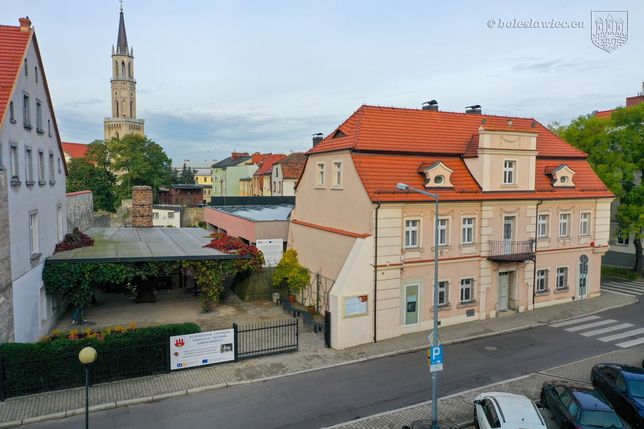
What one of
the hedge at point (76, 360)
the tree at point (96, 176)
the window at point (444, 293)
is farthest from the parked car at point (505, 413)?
the tree at point (96, 176)

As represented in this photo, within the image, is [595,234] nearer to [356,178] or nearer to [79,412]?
[356,178]

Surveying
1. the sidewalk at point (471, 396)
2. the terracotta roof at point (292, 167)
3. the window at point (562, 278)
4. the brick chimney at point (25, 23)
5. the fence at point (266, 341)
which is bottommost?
the sidewalk at point (471, 396)

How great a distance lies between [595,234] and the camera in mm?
27531

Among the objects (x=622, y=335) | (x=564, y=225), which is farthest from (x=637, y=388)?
(x=564, y=225)

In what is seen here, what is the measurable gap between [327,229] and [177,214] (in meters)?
43.2

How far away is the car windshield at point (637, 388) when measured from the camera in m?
13.8

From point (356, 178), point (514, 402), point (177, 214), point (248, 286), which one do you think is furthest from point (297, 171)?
point (514, 402)

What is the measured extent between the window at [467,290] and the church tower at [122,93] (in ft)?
356

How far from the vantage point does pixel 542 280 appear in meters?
25.8

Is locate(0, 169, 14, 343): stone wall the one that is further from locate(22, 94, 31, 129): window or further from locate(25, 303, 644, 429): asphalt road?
locate(22, 94, 31, 129): window

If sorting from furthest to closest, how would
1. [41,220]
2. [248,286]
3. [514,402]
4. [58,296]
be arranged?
1. [248,286]
2. [58,296]
3. [41,220]
4. [514,402]

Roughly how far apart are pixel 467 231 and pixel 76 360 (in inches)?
690

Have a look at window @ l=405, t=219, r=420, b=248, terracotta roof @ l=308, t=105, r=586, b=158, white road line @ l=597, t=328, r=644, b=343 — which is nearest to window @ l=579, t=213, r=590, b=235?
terracotta roof @ l=308, t=105, r=586, b=158

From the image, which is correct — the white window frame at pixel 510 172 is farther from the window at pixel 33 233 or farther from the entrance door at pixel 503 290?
the window at pixel 33 233
